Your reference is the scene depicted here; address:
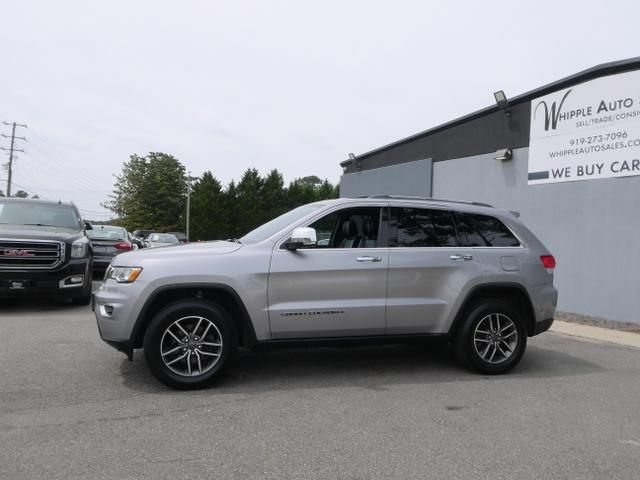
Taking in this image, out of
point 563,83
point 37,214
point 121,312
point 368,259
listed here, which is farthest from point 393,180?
point 121,312

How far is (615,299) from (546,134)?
12.2 feet

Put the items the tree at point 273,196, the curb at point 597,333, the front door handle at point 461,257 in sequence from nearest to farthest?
the front door handle at point 461,257 → the curb at point 597,333 → the tree at point 273,196

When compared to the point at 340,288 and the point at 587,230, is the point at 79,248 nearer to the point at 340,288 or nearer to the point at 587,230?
the point at 340,288

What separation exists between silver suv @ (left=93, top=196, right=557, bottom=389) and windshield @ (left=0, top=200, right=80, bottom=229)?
559 centimetres

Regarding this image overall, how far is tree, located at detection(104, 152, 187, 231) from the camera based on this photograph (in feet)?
235

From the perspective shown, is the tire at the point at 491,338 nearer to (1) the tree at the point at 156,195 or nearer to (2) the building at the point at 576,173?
(2) the building at the point at 576,173

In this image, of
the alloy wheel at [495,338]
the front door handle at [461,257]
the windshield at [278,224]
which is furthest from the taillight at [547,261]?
the windshield at [278,224]

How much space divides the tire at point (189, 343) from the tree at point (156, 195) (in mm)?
66775

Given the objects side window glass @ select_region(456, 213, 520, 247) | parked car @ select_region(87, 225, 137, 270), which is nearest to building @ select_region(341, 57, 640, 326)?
side window glass @ select_region(456, 213, 520, 247)

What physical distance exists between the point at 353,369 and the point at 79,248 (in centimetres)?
566

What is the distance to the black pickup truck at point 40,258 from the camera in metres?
8.08

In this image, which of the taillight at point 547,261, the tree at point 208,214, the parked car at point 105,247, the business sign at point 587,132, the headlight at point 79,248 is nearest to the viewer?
the taillight at point 547,261

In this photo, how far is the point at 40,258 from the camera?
8.27 m

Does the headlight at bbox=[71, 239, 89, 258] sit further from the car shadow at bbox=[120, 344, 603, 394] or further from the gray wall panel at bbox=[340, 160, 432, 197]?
the gray wall panel at bbox=[340, 160, 432, 197]
